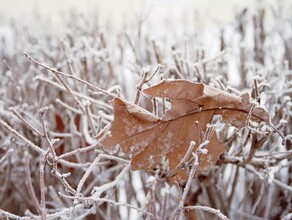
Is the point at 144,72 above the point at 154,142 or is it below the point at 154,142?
above

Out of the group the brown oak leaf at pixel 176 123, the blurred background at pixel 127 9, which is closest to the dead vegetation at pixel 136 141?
the brown oak leaf at pixel 176 123

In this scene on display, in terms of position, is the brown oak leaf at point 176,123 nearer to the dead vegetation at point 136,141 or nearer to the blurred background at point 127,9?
the dead vegetation at point 136,141

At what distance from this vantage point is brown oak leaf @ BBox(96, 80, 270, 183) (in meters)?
1.60

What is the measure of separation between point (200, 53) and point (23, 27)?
295 cm

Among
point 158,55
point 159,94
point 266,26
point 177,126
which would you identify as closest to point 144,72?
point 159,94

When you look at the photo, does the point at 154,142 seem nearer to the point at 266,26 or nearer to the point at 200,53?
the point at 200,53

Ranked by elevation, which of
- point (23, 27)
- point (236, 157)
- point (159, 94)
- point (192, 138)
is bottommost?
point (236, 157)

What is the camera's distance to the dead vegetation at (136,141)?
1640 mm

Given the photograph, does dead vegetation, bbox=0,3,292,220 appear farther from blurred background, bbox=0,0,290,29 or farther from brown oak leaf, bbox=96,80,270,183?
blurred background, bbox=0,0,290,29

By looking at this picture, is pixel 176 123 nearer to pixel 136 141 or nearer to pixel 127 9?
pixel 136 141

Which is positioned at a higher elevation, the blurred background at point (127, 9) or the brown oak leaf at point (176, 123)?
the blurred background at point (127, 9)

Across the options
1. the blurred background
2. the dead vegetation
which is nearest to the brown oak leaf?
the dead vegetation

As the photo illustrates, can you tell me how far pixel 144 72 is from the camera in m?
1.62

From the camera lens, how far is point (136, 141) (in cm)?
165
